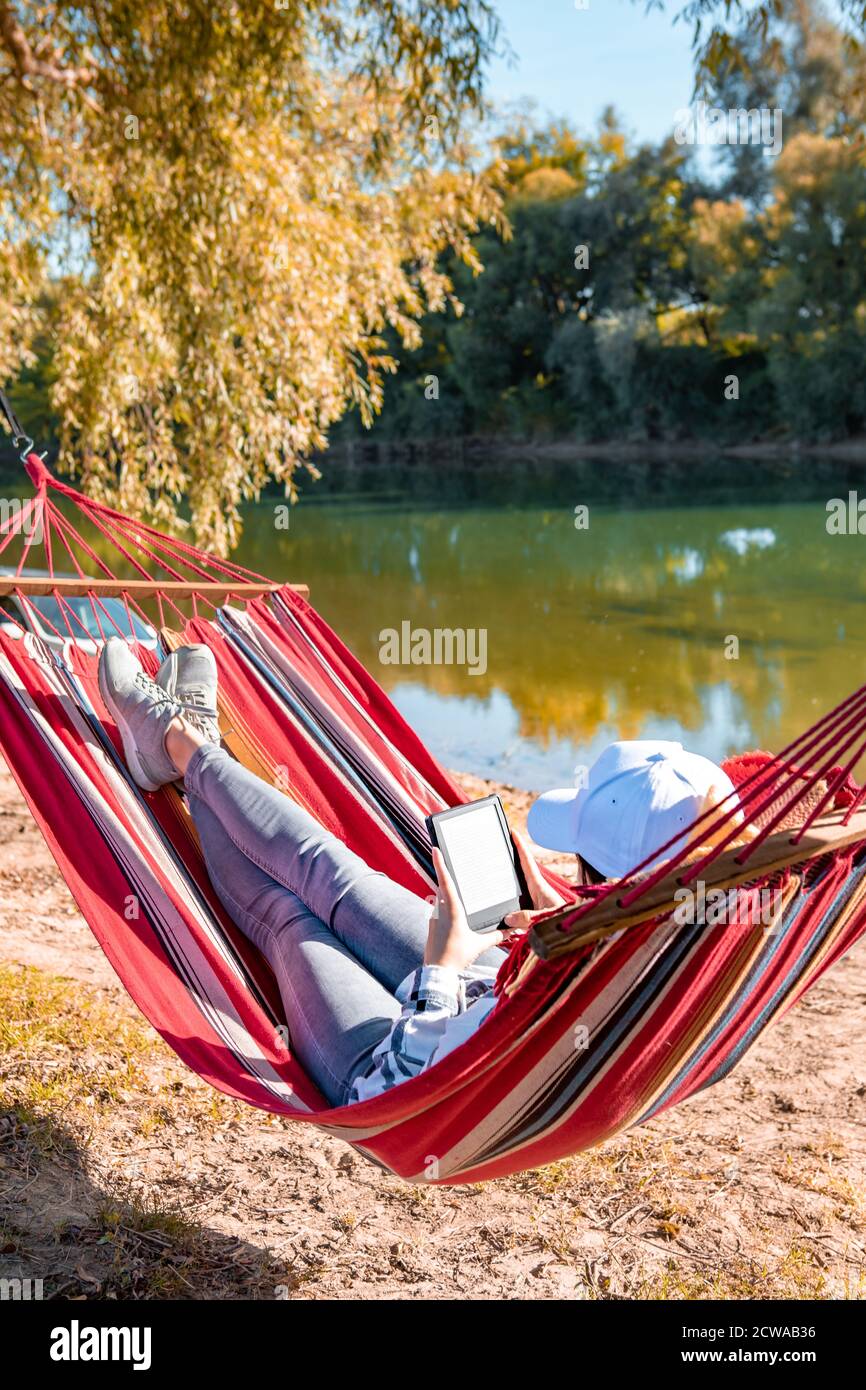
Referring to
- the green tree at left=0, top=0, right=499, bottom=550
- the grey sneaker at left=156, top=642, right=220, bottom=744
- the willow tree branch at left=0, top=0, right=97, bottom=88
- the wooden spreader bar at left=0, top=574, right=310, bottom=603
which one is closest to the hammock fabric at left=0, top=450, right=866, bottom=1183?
the wooden spreader bar at left=0, top=574, right=310, bottom=603

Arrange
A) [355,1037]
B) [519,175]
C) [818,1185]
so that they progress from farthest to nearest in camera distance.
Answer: [519,175], [818,1185], [355,1037]

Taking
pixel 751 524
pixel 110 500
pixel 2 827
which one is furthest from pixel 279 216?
pixel 751 524

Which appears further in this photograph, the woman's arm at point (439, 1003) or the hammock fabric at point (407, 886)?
the woman's arm at point (439, 1003)

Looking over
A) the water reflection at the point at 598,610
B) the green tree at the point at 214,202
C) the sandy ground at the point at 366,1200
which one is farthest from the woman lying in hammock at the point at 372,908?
the water reflection at the point at 598,610

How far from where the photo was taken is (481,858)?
1.43 meters

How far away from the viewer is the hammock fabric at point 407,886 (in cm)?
112

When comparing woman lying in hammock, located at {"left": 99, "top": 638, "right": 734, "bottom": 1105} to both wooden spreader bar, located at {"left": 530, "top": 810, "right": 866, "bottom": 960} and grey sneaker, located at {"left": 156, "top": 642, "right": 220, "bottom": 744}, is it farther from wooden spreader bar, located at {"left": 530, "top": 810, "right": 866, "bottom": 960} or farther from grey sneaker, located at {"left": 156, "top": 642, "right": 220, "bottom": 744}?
wooden spreader bar, located at {"left": 530, "top": 810, "right": 866, "bottom": 960}

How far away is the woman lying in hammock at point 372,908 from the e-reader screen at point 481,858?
0.06ft

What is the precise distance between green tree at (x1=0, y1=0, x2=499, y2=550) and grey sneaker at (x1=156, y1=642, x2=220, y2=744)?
90.6 inches

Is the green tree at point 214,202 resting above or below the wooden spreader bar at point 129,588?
above

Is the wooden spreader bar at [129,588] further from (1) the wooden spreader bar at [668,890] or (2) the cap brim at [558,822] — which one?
(1) the wooden spreader bar at [668,890]
